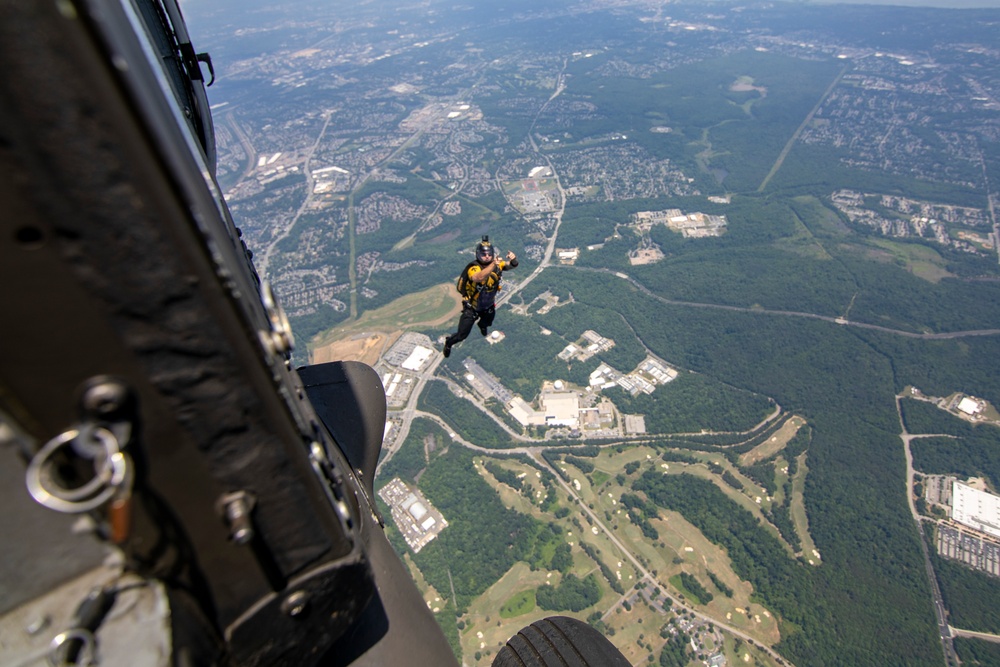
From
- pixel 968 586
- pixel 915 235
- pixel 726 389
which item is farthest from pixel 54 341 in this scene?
pixel 915 235

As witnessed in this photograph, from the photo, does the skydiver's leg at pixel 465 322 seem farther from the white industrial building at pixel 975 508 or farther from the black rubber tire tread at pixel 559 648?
the white industrial building at pixel 975 508

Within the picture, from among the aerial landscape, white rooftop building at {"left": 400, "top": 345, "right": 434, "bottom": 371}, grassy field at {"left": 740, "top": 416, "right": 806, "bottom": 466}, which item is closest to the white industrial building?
the aerial landscape

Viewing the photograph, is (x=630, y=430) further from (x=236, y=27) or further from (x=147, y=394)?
(x=236, y=27)

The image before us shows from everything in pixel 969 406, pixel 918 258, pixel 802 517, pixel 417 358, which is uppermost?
pixel 417 358

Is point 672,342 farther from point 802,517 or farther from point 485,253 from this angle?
point 485,253

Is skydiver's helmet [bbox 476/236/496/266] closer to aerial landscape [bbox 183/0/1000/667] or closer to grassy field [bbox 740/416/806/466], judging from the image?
aerial landscape [bbox 183/0/1000/667]

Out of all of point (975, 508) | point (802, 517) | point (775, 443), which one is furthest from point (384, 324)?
point (975, 508)
